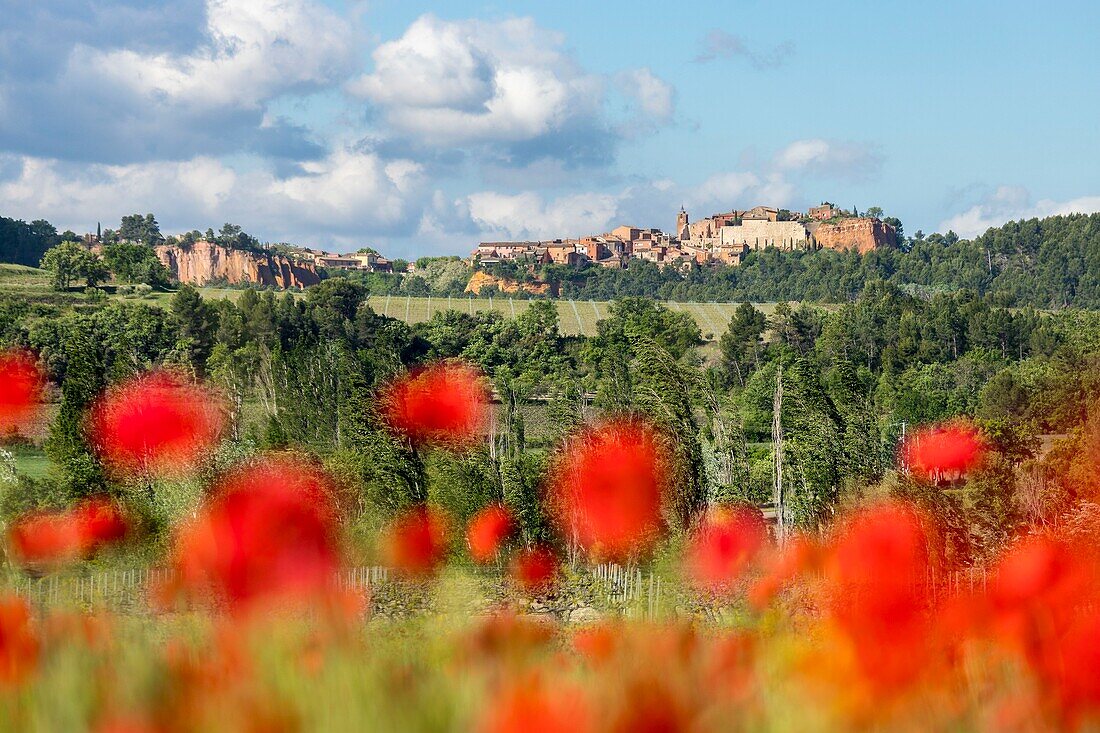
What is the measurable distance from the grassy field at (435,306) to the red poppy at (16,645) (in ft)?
198

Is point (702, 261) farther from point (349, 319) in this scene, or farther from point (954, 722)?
point (954, 722)

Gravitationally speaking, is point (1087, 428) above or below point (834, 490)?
above

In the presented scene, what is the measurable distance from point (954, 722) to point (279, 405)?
1163 inches

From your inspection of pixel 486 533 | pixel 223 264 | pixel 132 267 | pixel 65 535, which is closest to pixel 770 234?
pixel 223 264

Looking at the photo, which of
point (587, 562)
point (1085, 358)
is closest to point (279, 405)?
point (587, 562)

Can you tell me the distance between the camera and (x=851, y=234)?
16838 cm

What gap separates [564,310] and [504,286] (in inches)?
1942

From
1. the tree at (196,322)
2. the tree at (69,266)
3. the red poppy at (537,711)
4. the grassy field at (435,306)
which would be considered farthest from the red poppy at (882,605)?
the tree at (69,266)

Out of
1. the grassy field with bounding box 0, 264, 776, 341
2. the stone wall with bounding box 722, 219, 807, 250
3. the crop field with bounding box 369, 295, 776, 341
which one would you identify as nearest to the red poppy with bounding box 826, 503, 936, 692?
the grassy field with bounding box 0, 264, 776, 341

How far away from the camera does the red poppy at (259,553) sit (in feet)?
13.8

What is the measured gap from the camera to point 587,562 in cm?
1627

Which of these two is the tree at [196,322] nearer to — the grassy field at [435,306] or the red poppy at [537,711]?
the grassy field at [435,306]

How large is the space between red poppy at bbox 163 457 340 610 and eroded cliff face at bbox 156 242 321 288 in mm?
144294

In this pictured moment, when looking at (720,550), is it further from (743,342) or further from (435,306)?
(435,306)
